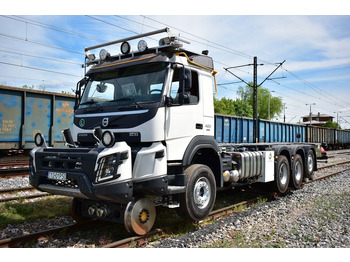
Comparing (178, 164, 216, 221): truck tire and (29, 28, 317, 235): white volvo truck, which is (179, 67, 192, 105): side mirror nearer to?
(29, 28, 317, 235): white volvo truck

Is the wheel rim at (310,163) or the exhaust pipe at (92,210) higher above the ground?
the wheel rim at (310,163)

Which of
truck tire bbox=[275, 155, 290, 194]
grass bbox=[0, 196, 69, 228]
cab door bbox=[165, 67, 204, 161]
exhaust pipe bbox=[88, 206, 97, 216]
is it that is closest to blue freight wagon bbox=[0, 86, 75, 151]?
grass bbox=[0, 196, 69, 228]

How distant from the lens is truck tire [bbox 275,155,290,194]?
343 inches

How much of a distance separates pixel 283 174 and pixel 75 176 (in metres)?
6.58

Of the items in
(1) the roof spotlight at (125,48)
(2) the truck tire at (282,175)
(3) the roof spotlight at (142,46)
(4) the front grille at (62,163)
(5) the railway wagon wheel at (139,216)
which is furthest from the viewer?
(2) the truck tire at (282,175)

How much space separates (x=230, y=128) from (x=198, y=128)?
12397 mm

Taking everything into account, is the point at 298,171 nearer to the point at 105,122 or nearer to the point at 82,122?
the point at 105,122

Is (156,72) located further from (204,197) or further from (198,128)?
(204,197)

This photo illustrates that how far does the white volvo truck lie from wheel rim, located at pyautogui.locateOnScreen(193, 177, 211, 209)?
0.7 inches

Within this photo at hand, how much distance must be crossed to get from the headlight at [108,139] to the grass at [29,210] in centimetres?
294

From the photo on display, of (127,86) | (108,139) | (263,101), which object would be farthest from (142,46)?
(263,101)

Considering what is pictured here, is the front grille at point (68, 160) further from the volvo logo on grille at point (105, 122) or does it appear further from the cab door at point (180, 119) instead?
the cab door at point (180, 119)

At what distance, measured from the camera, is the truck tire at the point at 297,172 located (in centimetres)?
960

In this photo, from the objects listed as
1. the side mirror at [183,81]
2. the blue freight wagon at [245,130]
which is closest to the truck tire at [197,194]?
the side mirror at [183,81]
